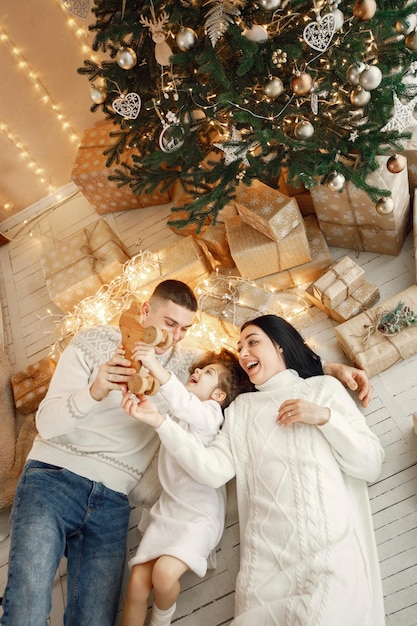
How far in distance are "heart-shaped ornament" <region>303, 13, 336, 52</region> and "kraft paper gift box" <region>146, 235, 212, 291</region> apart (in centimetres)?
129

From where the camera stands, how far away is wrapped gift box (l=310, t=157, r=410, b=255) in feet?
8.07

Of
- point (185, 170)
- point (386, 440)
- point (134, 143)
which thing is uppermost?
point (134, 143)

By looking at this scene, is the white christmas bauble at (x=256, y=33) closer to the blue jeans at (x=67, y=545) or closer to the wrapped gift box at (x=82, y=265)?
the wrapped gift box at (x=82, y=265)

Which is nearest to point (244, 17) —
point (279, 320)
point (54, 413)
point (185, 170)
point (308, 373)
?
point (185, 170)

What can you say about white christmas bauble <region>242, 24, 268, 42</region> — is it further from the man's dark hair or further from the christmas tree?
the man's dark hair

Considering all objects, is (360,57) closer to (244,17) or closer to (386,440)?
(244,17)

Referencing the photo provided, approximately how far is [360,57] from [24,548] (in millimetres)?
2239

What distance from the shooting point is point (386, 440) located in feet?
7.33

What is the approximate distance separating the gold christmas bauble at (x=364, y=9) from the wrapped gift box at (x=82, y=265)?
1755 millimetres

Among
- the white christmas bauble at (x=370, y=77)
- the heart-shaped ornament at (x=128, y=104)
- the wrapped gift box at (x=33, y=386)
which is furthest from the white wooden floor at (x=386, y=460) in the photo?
the heart-shaped ornament at (x=128, y=104)

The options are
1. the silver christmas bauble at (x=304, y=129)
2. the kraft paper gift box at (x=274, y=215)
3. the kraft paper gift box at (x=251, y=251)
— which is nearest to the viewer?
the silver christmas bauble at (x=304, y=129)

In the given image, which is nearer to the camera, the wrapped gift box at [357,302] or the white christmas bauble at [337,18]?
the white christmas bauble at [337,18]

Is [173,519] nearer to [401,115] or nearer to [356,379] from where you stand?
[356,379]

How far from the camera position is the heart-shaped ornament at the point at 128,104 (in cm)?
216
